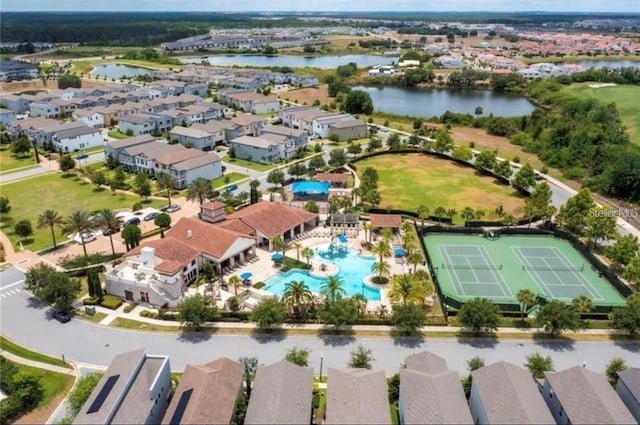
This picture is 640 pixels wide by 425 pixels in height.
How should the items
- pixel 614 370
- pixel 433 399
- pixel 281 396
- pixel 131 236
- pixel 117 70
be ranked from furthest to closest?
pixel 117 70
pixel 131 236
pixel 614 370
pixel 281 396
pixel 433 399

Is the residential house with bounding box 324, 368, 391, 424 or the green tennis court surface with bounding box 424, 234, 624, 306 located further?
the green tennis court surface with bounding box 424, 234, 624, 306

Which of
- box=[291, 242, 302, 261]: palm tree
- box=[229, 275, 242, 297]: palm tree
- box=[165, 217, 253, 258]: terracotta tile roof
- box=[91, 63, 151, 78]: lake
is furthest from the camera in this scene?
box=[91, 63, 151, 78]: lake

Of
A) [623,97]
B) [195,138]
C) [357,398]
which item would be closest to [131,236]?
[357,398]

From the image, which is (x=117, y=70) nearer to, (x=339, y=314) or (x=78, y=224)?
(x=78, y=224)

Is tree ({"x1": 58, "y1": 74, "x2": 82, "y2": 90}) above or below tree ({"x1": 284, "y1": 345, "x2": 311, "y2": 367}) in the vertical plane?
above

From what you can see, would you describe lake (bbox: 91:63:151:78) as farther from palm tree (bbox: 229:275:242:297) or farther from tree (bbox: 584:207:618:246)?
tree (bbox: 584:207:618:246)

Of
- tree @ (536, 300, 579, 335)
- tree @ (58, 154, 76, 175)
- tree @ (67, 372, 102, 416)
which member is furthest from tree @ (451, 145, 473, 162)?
tree @ (67, 372, 102, 416)

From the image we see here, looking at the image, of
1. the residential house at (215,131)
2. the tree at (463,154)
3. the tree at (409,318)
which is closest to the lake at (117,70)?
the residential house at (215,131)

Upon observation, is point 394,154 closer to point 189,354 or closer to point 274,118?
point 274,118
